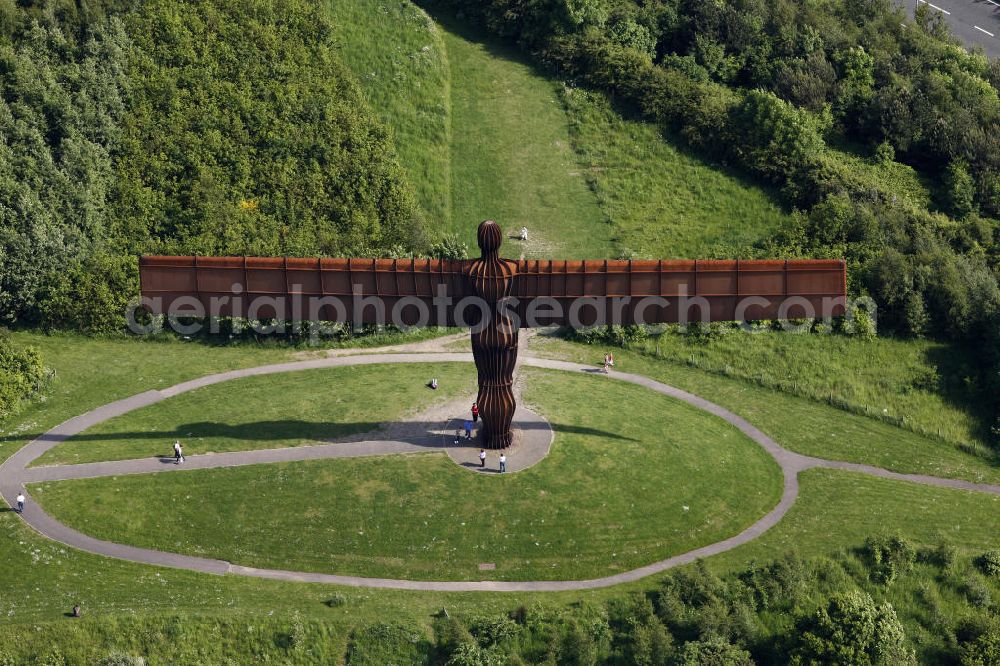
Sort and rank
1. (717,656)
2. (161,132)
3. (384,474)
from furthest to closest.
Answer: (161,132)
(384,474)
(717,656)

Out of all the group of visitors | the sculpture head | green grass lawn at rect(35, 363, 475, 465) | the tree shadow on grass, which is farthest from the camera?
the tree shadow on grass

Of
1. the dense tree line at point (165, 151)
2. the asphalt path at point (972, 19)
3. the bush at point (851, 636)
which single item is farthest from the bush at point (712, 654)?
the asphalt path at point (972, 19)

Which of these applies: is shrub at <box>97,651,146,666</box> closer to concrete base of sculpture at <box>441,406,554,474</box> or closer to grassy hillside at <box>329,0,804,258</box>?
concrete base of sculpture at <box>441,406,554,474</box>

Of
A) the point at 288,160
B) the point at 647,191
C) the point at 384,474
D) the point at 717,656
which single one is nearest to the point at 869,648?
the point at 717,656

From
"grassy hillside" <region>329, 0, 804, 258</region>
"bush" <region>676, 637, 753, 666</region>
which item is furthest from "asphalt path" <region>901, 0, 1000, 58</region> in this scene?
"bush" <region>676, 637, 753, 666</region>

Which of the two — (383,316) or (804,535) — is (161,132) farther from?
(804,535)
